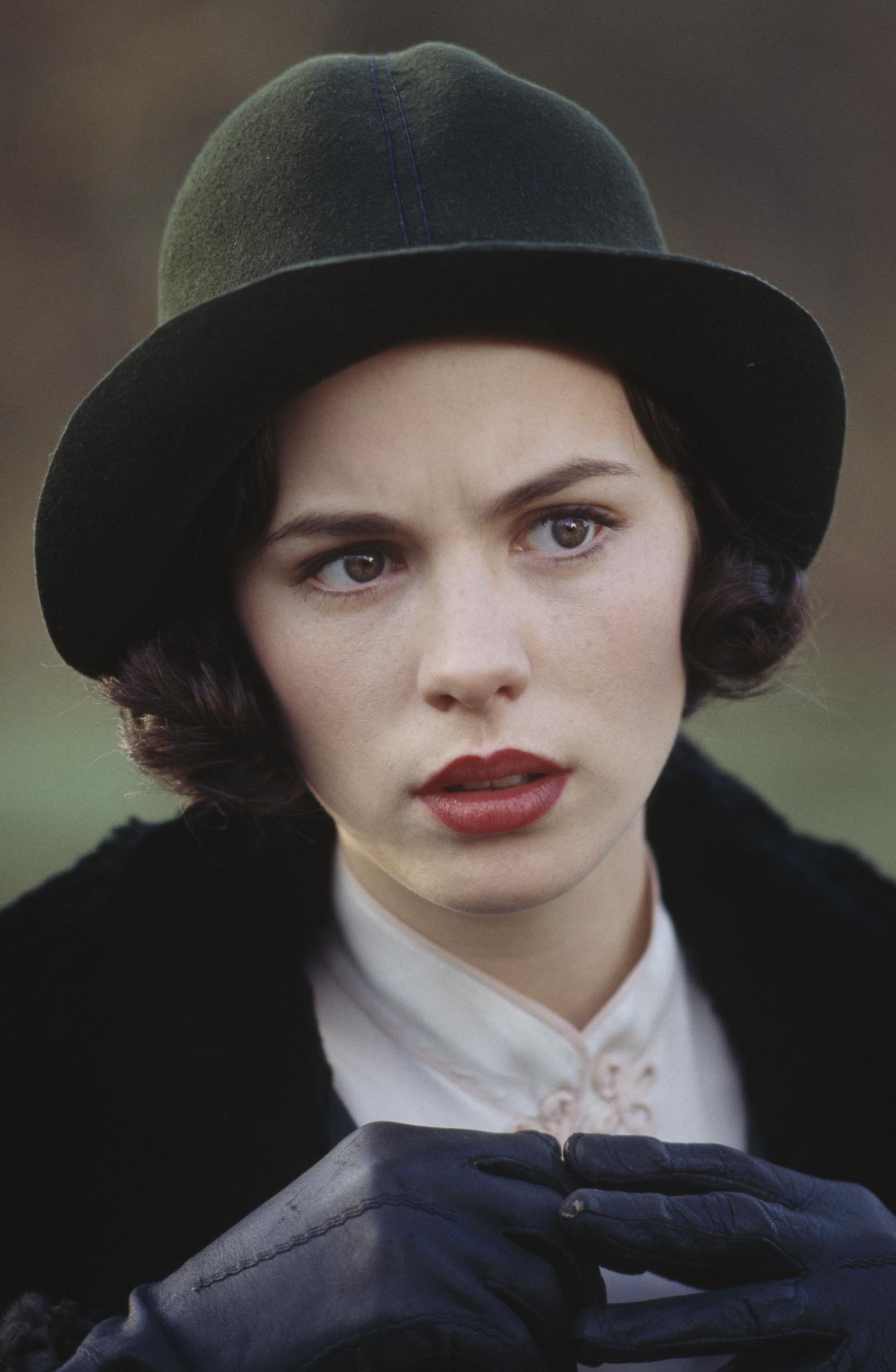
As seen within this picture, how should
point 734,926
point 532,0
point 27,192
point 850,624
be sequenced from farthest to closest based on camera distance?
point 850,624 → point 532,0 → point 27,192 → point 734,926

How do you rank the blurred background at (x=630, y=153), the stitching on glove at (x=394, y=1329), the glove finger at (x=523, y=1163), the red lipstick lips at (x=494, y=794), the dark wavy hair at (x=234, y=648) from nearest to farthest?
the stitching on glove at (x=394, y=1329), the glove finger at (x=523, y=1163), the red lipstick lips at (x=494, y=794), the dark wavy hair at (x=234, y=648), the blurred background at (x=630, y=153)

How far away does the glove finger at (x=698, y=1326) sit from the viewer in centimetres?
96

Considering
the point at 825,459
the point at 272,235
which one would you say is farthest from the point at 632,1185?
the point at 272,235

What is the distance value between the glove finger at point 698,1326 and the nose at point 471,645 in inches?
20.3

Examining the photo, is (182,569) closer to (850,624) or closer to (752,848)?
(752,848)

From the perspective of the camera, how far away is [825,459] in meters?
1.34

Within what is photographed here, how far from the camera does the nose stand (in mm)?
1068

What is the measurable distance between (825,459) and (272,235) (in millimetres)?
638

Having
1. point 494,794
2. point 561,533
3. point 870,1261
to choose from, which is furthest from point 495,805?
point 870,1261

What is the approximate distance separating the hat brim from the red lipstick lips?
356 millimetres

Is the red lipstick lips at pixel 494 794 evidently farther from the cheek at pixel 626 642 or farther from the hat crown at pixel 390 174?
the hat crown at pixel 390 174

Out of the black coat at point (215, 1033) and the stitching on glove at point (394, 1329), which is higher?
the black coat at point (215, 1033)

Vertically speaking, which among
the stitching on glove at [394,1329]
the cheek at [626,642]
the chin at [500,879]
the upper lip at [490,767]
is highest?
the cheek at [626,642]

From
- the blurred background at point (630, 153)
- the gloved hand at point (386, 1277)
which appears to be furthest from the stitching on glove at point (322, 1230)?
the blurred background at point (630, 153)
